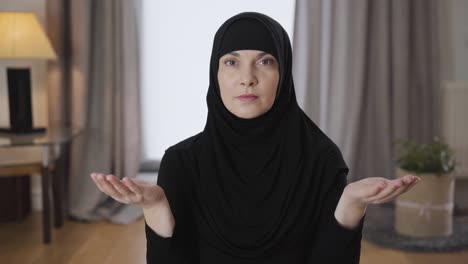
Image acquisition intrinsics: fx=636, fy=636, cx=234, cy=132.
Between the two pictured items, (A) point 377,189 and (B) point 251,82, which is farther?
(B) point 251,82

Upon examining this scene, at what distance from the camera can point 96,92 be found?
362cm

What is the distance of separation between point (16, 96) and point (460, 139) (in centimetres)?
237

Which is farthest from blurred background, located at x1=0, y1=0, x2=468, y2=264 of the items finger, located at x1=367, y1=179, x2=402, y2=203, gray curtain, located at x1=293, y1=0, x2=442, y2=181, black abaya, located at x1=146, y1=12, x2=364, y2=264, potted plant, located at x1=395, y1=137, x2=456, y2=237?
finger, located at x1=367, y1=179, x2=402, y2=203

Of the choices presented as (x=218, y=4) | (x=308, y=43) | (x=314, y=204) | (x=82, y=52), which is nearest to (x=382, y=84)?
(x=308, y=43)

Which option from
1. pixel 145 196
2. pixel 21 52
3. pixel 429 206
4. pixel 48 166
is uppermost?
pixel 21 52

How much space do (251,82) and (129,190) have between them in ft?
1.10

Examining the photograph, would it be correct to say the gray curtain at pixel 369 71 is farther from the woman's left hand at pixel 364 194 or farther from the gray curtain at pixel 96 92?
the woman's left hand at pixel 364 194

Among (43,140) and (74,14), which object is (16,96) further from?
(74,14)

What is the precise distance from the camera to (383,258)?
2.88 meters

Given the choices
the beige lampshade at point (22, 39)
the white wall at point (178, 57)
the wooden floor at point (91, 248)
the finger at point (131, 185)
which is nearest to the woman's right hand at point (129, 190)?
the finger at point (131, 185)

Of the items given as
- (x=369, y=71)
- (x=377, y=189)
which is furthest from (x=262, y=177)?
(x=369, y=71)

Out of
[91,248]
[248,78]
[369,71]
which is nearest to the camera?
[248,78]

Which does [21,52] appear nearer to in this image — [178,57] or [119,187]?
[178,57]

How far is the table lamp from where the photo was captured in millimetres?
3070
